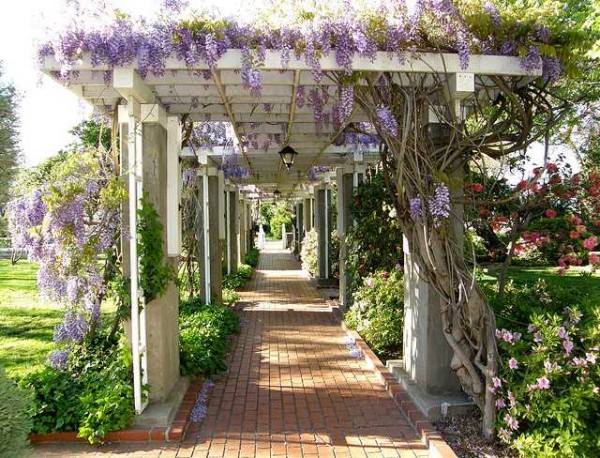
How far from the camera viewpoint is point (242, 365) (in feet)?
18.4

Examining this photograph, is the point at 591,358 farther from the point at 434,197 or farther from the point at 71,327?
the point at 71,327

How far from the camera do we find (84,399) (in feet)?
12.0

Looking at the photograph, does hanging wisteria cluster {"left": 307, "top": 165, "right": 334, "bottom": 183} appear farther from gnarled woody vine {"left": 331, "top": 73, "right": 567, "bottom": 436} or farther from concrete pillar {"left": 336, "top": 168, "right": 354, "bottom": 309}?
gnarled woody vine {"left": 331, "top": 73, "right": 567, "bottom": 436}

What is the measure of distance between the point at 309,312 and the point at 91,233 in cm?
502

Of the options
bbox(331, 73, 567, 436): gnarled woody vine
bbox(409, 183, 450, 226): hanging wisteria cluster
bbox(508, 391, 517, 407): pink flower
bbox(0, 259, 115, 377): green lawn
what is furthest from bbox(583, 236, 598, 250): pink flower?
bbox(0, 259, 115, 377): green lawn

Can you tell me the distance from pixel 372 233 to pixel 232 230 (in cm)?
629

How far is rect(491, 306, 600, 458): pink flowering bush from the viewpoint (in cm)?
286

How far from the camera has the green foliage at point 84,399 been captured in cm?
354

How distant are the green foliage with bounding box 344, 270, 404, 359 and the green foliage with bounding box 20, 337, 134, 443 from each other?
2880mm

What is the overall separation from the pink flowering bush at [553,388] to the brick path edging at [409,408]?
0.38m

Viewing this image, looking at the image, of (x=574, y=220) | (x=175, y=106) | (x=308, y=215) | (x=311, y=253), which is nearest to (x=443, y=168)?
(x=574, y=220)

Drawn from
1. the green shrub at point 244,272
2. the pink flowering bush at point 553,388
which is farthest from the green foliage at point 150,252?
the green shrub at point 244,272

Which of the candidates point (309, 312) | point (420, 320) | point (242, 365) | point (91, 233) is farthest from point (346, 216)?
point (91, 233)

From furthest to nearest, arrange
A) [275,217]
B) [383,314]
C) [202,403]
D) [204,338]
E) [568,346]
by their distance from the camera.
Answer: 1. [275,217]
2. [383,314]
3. [204,338]
4. [202,403]
5. [568,346]
